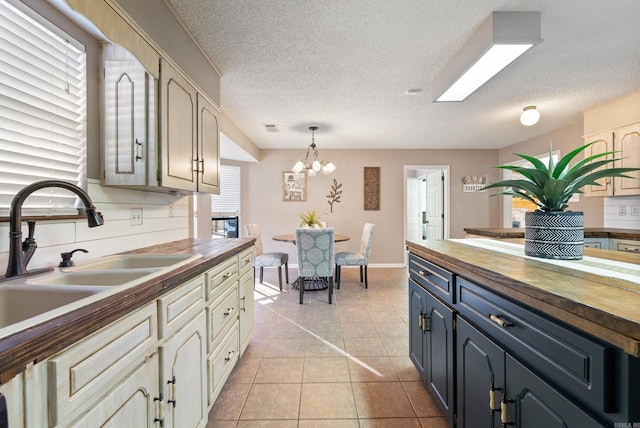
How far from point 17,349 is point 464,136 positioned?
517cm

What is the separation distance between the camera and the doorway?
545 cm

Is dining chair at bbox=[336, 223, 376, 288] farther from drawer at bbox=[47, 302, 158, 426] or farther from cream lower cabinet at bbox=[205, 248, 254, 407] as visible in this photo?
drawer at bbox=[47, 302, 158, 426]

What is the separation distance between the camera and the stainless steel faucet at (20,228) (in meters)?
0.96

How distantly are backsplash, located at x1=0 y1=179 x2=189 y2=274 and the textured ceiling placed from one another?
1176 millimetres

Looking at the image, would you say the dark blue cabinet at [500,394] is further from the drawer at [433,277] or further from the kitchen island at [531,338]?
the drawer at [433,277]

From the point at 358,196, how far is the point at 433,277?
154 inches

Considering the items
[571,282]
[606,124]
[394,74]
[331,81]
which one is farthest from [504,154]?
[571,282]

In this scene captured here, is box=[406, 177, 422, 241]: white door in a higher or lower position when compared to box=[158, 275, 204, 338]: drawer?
higher

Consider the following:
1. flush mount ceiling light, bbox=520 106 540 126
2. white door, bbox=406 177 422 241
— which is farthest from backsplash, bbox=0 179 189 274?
white door, bbox=406 177 422 241

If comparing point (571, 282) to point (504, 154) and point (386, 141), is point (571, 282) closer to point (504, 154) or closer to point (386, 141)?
point (386, 141)

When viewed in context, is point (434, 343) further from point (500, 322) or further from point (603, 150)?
point (603, 150)

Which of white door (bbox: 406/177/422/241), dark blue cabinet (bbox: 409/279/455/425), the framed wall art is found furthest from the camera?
white door (bbox: 406/177/422/241)

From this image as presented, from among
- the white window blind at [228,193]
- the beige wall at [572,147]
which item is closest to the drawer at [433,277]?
the beige wall at [572,147]

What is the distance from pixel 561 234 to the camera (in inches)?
46.6
